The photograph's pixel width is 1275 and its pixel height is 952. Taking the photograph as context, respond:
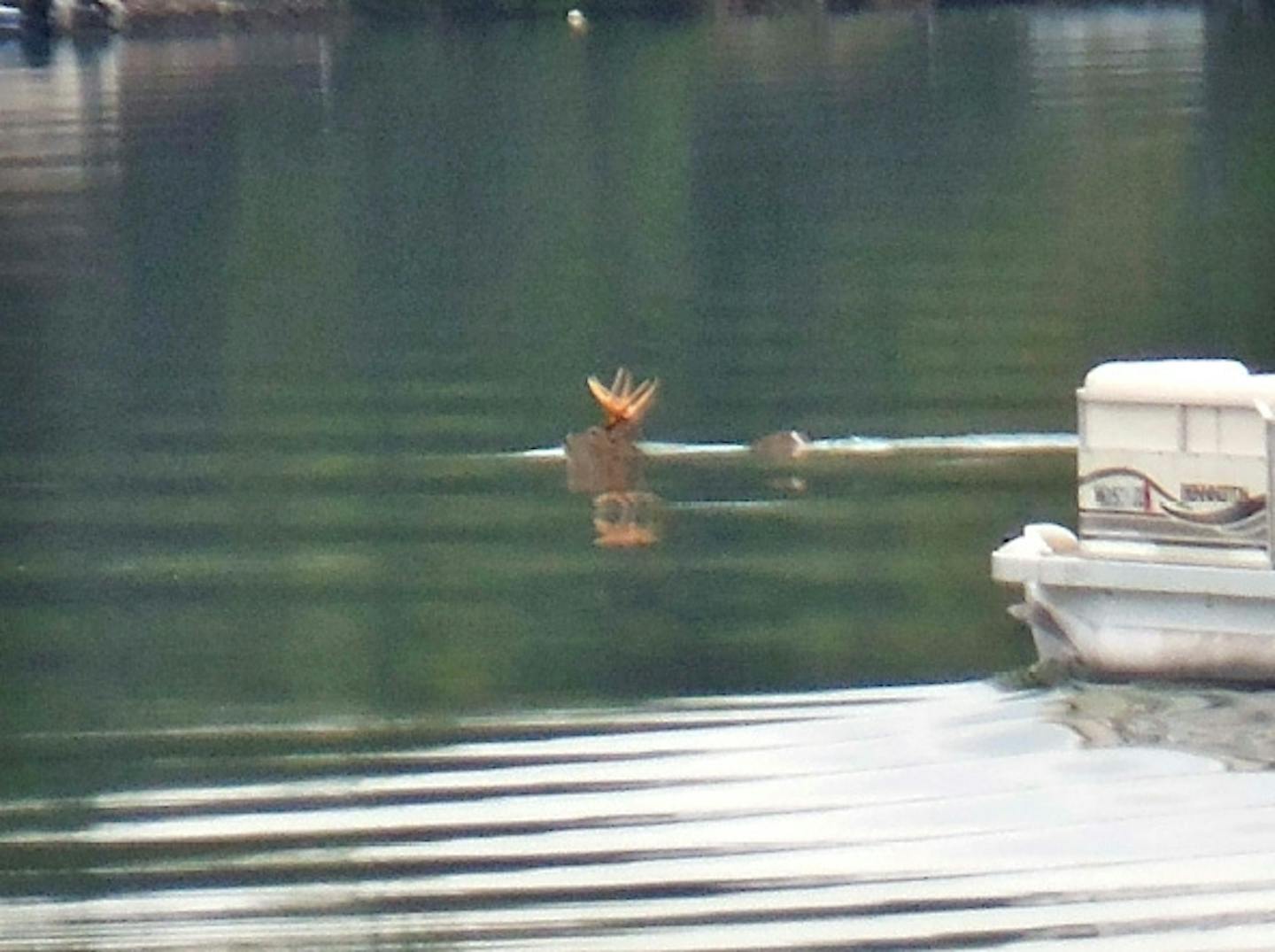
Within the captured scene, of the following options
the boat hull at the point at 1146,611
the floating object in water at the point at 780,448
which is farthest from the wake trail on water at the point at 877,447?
the boat hull at the point at 1146,611

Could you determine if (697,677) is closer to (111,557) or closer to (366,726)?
(366,726)

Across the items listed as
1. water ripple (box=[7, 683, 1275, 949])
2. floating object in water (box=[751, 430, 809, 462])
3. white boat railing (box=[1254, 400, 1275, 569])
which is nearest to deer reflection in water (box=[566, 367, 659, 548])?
floating object in water (box=[751, 430, 809, 462])

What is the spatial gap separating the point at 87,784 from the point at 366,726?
1.20 meters

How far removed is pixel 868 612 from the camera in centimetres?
1593

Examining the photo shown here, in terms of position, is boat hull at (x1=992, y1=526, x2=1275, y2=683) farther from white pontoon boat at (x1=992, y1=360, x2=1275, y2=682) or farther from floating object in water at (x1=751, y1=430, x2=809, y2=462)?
floating object in water at (x1=751, y1=430, x2=809, y2=462)

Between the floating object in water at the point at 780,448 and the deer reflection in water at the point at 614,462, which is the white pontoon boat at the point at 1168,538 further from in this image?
the floating object in water at the point at 780,448

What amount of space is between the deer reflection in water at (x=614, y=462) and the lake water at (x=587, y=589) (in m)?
0.13

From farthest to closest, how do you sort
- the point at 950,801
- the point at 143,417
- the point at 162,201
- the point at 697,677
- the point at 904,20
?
the point at 904,20 < the point at 162,201 < the point at 143,417 < the point at 697,677 < the point at 950,801

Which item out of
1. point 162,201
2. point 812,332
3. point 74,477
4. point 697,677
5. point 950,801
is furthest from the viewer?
point 162,201

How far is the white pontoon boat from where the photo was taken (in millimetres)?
13180

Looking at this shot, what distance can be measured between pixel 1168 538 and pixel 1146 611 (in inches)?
10.9

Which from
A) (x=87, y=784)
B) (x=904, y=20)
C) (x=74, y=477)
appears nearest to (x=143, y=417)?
(x=74, y=477)

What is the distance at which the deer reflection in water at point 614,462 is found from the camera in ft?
62.0

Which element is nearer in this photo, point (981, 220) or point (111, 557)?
point (111, 557)
